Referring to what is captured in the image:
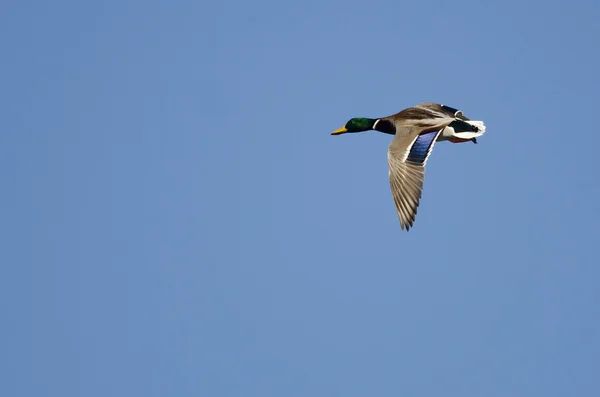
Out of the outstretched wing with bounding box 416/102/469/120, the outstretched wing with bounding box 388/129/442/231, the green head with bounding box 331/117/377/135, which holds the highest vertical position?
the outstretched wing with bounding box 416/102/469/120

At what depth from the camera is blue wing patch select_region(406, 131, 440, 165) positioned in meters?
20.6

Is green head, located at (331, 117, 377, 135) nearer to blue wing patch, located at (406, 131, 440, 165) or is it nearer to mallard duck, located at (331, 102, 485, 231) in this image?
mallard duck, located at (331, 102, 485, 231)

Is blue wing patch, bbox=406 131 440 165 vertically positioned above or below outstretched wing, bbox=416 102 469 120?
below

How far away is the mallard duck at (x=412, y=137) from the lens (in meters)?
19.9

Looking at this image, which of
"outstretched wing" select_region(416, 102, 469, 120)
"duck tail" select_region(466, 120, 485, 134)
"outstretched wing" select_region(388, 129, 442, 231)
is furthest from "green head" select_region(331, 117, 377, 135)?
"outstretched wing" select_region(388, 129, 442, 231)

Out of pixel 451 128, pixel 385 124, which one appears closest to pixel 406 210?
pixel 451 128

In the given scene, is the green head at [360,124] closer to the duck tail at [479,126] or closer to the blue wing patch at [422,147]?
the duck tail at [479,126]

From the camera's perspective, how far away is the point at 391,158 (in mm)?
20875

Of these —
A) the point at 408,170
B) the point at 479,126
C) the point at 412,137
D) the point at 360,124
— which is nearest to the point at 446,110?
the point at 479,126

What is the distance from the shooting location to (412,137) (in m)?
21.7

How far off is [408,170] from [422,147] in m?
1.02

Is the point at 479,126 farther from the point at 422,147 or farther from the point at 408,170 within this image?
the point at 408,170

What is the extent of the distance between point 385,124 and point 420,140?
10.8ft

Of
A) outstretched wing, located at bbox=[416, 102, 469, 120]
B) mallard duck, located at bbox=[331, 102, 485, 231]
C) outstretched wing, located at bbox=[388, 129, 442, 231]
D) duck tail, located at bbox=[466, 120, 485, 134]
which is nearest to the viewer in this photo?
outstretched wing, located at bbox=[388, 129, 442, 231]
